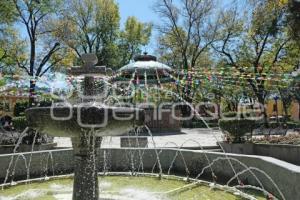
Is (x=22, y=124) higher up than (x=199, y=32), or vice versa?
(x=199, y=32)

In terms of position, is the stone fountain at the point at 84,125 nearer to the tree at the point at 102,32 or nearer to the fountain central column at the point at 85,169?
the fountain central column at the point at 85,169

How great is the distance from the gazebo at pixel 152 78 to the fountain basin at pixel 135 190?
14.1 meters

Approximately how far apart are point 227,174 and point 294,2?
430 inches

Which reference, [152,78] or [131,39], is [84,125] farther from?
[131,39]

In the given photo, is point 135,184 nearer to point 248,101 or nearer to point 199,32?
point 199,32

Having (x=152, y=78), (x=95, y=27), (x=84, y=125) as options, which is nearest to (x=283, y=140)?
(x=84, y=125)

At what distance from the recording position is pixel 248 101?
48125 mm

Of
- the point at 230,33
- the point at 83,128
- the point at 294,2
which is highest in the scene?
the point at 230,33

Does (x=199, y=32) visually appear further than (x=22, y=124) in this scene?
Yes

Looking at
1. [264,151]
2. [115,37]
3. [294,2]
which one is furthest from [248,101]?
[264,151]

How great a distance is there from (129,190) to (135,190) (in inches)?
4.4

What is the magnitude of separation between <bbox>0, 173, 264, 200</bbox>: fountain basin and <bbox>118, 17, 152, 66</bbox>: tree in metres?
37.7

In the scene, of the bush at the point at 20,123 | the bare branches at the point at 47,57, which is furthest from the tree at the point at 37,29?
the bush at the point at 20,123

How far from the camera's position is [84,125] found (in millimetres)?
4887
